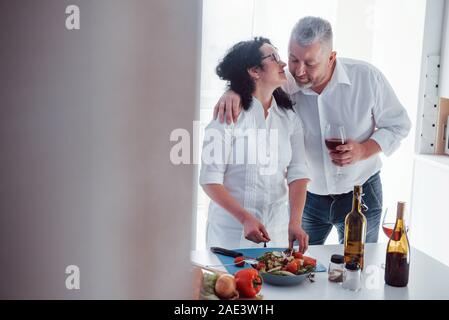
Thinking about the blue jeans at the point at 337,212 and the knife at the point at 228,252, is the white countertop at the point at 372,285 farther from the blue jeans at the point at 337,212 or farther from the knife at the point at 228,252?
the blue jeans at the point at 337,212

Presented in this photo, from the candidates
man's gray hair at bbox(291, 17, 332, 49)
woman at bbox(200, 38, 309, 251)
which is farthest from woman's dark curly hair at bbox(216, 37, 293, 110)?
man's gray hair at bbox(291, 17, 332, 49)

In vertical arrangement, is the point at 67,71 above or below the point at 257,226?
above

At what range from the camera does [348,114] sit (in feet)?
5.72

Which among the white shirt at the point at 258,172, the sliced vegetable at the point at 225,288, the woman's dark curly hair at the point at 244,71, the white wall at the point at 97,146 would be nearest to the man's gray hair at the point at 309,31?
the woman's dark curly hair at the point at 244,71

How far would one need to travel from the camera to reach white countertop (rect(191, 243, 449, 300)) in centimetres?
105

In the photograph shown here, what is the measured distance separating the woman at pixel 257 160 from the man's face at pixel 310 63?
60 millimetres

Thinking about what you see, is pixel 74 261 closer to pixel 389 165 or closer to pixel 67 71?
pixel 67 71

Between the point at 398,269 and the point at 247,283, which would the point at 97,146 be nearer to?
the point at 247,283

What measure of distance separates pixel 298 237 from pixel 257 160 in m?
0.30

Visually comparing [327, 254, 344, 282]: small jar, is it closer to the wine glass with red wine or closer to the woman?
the woman

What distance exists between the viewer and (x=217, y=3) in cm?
217
